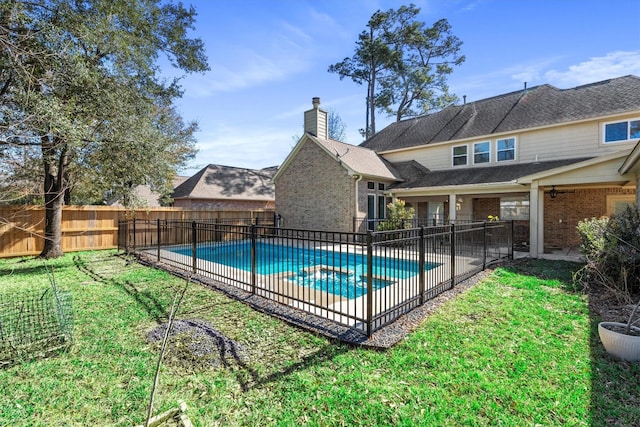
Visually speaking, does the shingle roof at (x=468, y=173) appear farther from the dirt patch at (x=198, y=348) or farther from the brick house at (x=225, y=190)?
the dirt patch at (x=198, y=348)

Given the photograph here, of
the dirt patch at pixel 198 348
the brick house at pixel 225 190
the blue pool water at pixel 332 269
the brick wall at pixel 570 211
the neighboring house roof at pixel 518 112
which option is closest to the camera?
the dirt patch at pixel 198 348

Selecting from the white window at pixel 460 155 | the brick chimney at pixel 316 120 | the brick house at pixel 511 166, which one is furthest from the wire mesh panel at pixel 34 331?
the white window at pixel 460 155

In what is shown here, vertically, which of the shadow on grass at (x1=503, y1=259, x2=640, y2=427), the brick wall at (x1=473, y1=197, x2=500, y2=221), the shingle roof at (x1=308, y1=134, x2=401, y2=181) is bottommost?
the shadow on grass at (x1=503, y1=259, x2=640, y2=427)

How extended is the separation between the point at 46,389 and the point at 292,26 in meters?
12.3

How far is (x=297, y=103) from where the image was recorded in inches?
879

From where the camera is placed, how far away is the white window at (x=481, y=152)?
50.7ft

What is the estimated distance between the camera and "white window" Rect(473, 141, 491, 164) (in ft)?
50.7

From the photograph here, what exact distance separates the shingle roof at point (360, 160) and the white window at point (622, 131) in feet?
28.4

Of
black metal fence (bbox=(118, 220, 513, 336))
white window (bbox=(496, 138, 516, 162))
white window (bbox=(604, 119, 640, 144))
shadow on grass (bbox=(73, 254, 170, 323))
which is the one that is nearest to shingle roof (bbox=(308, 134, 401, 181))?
white window (bbox=(496, 138, 516, 162))

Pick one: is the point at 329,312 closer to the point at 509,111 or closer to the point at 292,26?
the point at 292,26

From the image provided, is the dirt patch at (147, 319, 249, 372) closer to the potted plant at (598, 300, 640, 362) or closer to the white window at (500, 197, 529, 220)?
the potted plant at (598, 300, 640, 362)

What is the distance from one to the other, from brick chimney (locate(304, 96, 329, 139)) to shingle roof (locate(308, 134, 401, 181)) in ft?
1.80

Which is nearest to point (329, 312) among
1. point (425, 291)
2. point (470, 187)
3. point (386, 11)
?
point (425, 291)

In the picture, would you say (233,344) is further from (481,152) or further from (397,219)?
(481,152)
